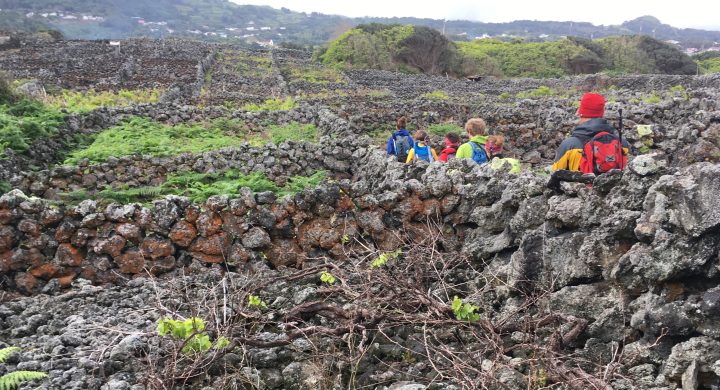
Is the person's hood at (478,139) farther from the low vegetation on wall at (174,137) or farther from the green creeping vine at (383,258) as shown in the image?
the low vegetation on wall at (174,137)

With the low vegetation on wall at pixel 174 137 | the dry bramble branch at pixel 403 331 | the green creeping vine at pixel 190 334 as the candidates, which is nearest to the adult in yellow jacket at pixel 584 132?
the dry bramble branch at pixel 403 331

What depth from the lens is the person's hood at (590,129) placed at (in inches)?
230

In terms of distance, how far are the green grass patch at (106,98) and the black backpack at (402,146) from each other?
14.6 metres

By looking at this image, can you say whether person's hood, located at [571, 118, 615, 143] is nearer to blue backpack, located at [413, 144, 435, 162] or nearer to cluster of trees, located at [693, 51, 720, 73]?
blue backpack, located at [413, 144, 435, 162]

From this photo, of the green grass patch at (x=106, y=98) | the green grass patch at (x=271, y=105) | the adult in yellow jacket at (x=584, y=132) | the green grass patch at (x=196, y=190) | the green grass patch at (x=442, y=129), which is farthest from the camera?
the green grass patch at (x=271, y=105)

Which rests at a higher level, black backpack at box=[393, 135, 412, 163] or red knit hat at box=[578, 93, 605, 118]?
red knit hat at box=[578, 93, 605, 118]

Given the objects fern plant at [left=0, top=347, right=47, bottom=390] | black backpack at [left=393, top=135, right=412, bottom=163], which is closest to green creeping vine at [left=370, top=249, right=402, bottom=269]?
fern plant at [left=0, top=347, right=47, bottom=390]

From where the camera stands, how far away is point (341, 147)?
1238 centimetres

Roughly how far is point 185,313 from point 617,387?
11.4 ft

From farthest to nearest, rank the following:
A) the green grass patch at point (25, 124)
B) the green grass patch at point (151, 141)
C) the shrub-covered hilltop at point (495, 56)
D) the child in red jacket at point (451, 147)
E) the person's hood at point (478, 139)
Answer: the shrub-covered hilltop at point (495, 56) < the green grass patch at point (151, 141) < the green grass patch at point (25, 124) < the child in red jacket at point (451, 147) < the person's hood at point (478, 139)

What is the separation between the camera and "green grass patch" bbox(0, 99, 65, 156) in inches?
461

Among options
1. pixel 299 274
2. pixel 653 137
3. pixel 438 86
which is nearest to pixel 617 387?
pixel 299 274

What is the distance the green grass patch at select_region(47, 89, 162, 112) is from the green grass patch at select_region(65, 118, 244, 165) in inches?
231

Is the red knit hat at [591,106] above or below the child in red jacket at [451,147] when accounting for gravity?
above
